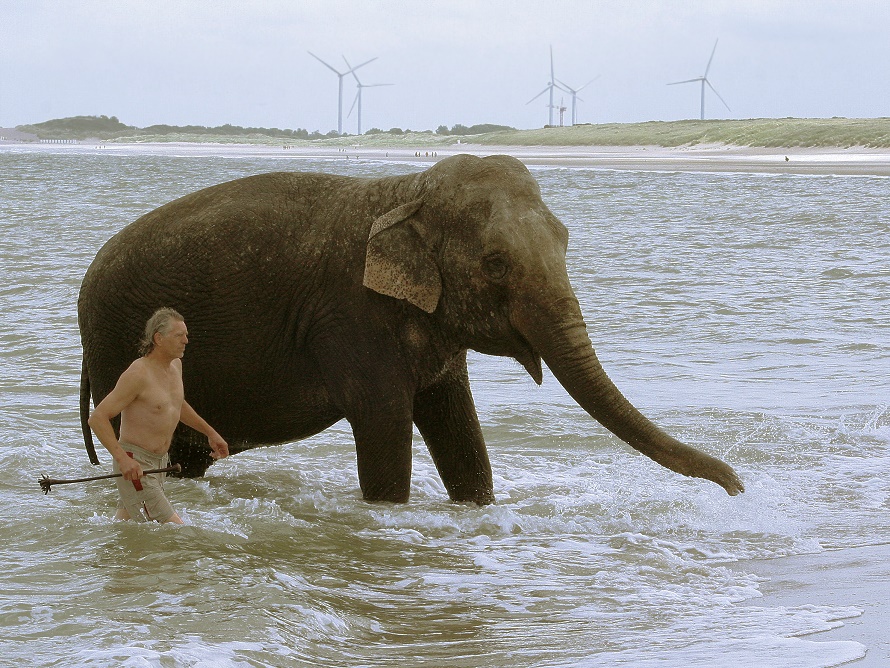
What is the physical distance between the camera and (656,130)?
103250 millimetres

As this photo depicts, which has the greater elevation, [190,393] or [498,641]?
[190,393]

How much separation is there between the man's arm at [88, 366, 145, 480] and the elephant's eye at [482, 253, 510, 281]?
5.96 ft

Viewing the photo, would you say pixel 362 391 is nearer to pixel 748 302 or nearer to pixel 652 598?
pixel 652 598

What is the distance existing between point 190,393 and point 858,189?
33.6m

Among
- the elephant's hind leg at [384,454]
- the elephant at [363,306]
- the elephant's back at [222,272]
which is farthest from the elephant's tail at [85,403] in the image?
the elephant's hind leg at [384,454]

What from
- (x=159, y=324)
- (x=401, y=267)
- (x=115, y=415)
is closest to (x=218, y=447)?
(x=115, y=415)

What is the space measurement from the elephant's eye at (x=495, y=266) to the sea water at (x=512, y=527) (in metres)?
1.45

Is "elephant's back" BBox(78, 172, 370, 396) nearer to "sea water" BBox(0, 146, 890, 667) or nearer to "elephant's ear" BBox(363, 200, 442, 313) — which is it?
"elephant's ear" BBox(363, 200, 442, 313)

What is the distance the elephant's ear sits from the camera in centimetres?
725

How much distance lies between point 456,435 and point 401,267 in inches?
52.0

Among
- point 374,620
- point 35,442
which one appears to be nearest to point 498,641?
point 374,620

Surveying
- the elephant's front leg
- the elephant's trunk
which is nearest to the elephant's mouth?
the elephant's trunk

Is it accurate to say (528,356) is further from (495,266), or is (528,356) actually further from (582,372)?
(495,266)

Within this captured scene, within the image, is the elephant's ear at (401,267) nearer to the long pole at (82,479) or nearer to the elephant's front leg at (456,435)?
the elephant's front leg at (456,435)
